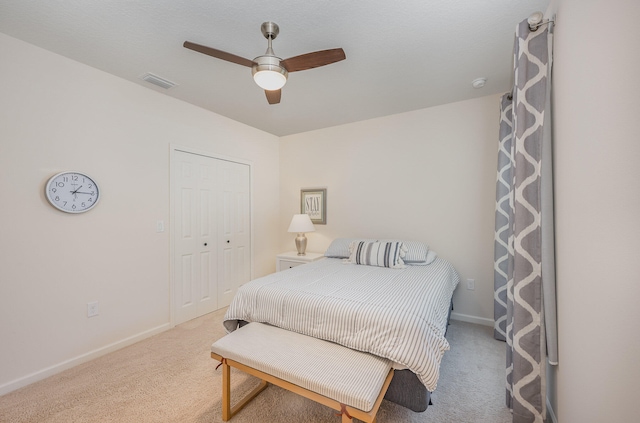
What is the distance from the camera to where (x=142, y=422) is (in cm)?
151

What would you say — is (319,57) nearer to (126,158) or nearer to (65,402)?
(126,158)

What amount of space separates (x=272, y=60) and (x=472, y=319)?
10.5 ft

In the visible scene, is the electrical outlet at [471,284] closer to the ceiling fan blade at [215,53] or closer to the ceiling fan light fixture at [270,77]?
the ceiling fan light fixture at [270,77]

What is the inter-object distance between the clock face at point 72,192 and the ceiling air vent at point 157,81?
1.02 m

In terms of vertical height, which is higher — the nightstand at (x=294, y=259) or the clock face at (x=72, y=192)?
the clock face at (x=72, y=192)

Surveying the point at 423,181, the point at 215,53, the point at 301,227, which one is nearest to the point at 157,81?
the point at 215,53

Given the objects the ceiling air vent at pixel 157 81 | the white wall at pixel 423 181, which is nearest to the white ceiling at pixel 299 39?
the ceiling air vent at pixel 157 81

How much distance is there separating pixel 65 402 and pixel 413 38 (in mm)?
3417

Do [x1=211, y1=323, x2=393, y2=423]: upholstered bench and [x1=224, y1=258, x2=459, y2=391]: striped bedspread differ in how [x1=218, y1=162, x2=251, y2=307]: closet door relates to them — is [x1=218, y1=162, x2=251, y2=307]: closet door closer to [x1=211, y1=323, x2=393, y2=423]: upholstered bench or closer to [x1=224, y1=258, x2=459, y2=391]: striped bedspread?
[x1=224, y1=258, x2=459, y2=391]: striped bedspread

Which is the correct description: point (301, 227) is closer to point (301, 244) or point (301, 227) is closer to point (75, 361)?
point (301, 244)

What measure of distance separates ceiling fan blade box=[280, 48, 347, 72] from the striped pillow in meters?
1.88

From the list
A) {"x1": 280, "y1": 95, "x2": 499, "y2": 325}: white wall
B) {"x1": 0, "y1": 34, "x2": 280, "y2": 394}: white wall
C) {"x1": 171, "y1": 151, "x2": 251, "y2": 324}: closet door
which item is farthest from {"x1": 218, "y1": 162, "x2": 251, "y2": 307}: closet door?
{"x1": 280, "y1": 95, "x2": 499, "y2": 325}: white wall

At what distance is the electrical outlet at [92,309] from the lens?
2.18 meters

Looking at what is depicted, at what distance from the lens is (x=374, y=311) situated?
1536mm
